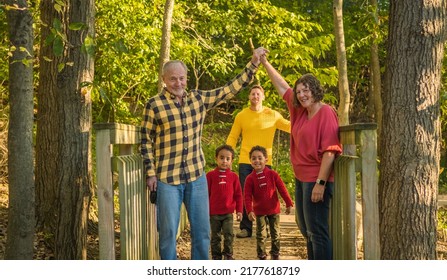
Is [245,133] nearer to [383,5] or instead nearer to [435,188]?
[435,188]

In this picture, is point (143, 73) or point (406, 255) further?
point (143, 73)

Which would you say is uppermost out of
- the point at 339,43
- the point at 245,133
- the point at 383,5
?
the point at 383,5

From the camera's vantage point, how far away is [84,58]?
7254mm

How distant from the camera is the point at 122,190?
223 inches

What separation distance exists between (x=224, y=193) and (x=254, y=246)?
5.88 feet

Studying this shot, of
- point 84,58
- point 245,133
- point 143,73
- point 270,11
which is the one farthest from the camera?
point 270,11

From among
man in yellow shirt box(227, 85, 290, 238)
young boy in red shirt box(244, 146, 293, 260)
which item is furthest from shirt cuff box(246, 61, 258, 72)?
man in yellow shirt box(227, 85, 290, 238)

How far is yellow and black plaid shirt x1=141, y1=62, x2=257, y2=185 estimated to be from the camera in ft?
19.3

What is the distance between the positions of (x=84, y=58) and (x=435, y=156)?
3.16m

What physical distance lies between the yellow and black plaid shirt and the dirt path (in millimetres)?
2938

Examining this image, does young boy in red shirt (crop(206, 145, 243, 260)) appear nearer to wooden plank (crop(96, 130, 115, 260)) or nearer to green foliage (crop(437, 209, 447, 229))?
wooden plank (crop(96, 130, 115, 260))

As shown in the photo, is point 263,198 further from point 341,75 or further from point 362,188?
point 341,75

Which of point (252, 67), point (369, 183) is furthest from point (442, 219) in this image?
point (369, 183)

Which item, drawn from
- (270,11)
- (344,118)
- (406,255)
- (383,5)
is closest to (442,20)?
(406,255)
